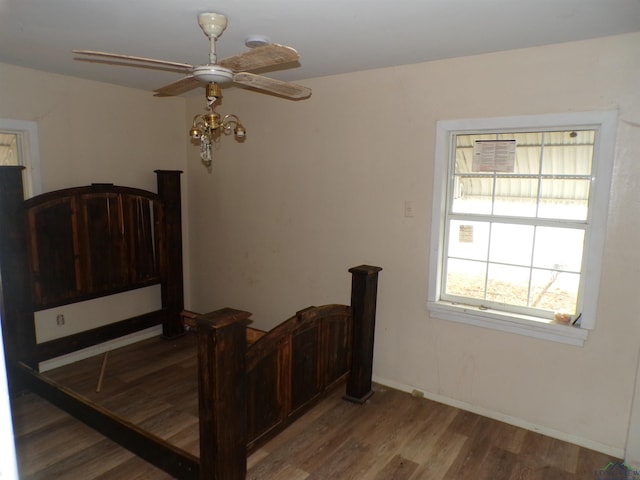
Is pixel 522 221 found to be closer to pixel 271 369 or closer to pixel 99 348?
pixel 271 369

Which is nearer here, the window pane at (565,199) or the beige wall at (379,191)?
the beige wall at (379,191)

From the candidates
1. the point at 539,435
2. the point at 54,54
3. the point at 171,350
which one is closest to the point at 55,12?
the point at 54,54

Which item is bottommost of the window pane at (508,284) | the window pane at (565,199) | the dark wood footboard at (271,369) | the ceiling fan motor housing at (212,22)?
the dark wood footboard at (271,369)

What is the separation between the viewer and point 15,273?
3121mm

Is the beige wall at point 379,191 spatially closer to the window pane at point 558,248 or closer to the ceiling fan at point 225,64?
the window pane at point 558,248

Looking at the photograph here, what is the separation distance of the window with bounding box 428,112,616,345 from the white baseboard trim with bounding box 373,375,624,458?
64 cm

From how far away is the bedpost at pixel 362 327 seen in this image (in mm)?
3107

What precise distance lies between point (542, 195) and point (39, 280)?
3814 mm

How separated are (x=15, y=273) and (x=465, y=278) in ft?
11.1

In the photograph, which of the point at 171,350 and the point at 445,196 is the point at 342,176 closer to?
the point at 445,196

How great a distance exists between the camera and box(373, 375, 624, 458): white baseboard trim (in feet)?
8.58

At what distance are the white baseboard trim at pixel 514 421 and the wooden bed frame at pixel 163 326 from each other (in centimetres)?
31

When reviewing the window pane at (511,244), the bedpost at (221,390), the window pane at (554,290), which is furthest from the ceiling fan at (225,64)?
the window pane at (554,290)

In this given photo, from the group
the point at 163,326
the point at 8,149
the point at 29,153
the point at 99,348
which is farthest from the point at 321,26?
the point at 99,348
